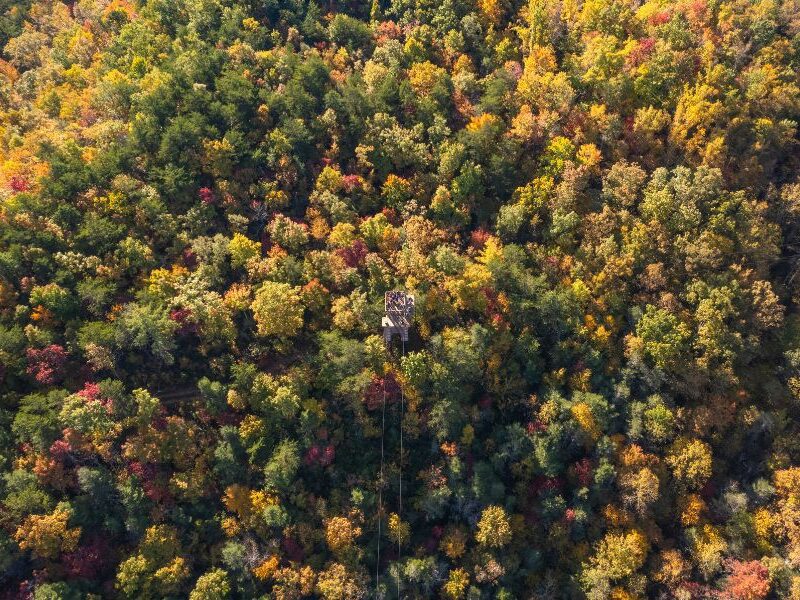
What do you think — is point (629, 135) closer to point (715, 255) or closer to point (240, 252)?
point (715, 255)

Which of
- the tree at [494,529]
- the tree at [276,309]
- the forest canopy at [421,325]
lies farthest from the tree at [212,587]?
the tree at [494,529]

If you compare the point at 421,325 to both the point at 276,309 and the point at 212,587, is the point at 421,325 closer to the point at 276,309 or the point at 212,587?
the point at 276,309

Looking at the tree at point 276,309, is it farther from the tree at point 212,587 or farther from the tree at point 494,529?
the tree at point 494,529

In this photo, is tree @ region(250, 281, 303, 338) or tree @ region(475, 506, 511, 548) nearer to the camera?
tree @ region(475, 506, 511, 548)

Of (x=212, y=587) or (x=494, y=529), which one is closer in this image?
(x=212, y=587)

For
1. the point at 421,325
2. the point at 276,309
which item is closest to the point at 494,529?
A: the point at 421,325

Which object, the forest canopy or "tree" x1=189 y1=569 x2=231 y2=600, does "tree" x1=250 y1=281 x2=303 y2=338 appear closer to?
the forest canopy

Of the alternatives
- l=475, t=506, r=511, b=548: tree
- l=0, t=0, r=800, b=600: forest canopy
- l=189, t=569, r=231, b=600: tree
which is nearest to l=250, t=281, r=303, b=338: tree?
l=0, t=0, r=800, b=600: forest canopy

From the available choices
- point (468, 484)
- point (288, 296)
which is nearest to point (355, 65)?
point (288, 296)
